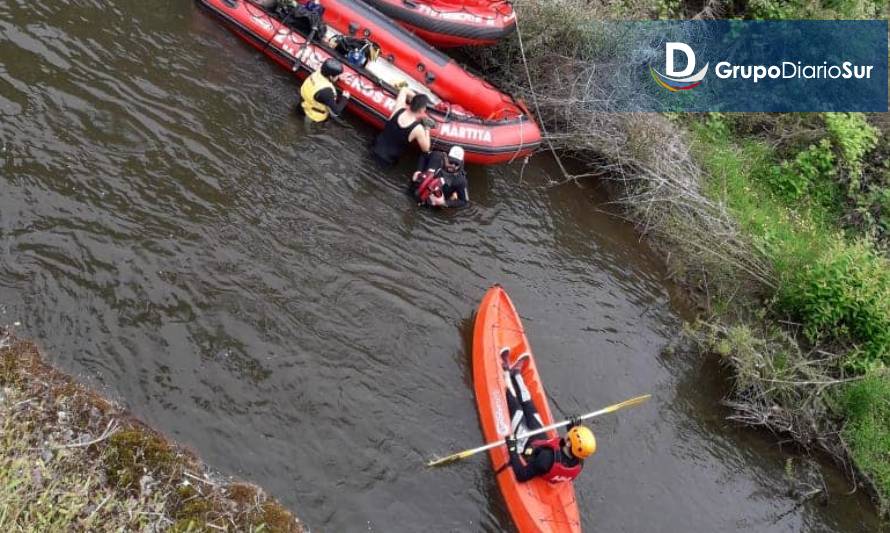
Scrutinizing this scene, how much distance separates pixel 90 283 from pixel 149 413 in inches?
58.9

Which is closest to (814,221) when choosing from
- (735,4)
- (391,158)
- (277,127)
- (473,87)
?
(735,4)

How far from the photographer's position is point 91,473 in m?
4.75

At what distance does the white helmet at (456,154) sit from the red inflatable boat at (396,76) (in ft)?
1.07

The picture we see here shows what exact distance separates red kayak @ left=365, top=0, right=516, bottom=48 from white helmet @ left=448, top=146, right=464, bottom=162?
220cm

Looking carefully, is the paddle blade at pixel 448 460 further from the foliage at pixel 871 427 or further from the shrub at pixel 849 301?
the shrub at pixel 849 301

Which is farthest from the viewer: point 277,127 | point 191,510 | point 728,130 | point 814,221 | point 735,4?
point 735,4

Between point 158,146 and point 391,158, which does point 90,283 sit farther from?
point 391,158

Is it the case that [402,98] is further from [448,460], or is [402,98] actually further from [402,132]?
[448,460]

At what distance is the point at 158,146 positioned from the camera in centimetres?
777

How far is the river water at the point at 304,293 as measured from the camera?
6.00m

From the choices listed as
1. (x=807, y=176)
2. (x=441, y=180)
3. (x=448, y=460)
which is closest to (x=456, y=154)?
(x=441, y=180)

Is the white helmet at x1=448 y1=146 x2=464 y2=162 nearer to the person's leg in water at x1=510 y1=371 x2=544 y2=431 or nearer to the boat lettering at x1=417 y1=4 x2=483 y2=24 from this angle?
the boat lettering at x1=417 y1=4 x2=483 y2=24

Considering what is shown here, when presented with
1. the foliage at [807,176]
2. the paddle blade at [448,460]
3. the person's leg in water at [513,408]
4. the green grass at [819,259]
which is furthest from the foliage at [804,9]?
the paddle blade at [448,460]

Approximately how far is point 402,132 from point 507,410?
3893mm
